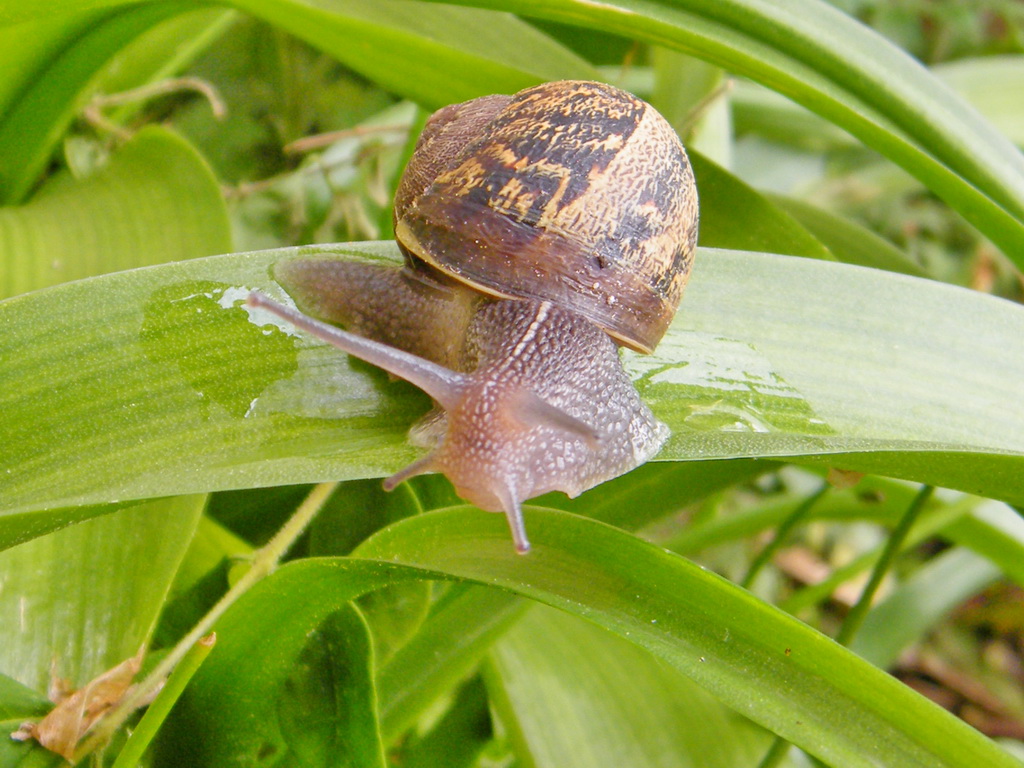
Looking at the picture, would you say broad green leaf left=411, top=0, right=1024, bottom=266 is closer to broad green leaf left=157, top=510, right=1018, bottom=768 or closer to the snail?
the snail

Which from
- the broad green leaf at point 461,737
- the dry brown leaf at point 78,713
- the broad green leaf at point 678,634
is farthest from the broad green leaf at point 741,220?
the dry brown leaf at point 78,713

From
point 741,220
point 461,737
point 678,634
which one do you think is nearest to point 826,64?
point 741,220

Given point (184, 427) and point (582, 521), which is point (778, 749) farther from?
point (184, 427)

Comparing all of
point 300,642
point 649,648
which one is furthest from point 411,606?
point 649,648

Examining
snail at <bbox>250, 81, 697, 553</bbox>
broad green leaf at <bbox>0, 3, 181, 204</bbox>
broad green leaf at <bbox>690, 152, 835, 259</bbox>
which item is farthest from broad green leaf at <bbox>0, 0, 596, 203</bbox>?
broad green leaf at <bbox>690, 152, 835, 259</bbox>

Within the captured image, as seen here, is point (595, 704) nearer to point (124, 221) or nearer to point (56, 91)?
point (124, 221)

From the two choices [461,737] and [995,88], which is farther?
[995,88]

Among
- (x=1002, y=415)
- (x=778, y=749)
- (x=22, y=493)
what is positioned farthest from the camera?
(x=778, y=749)
